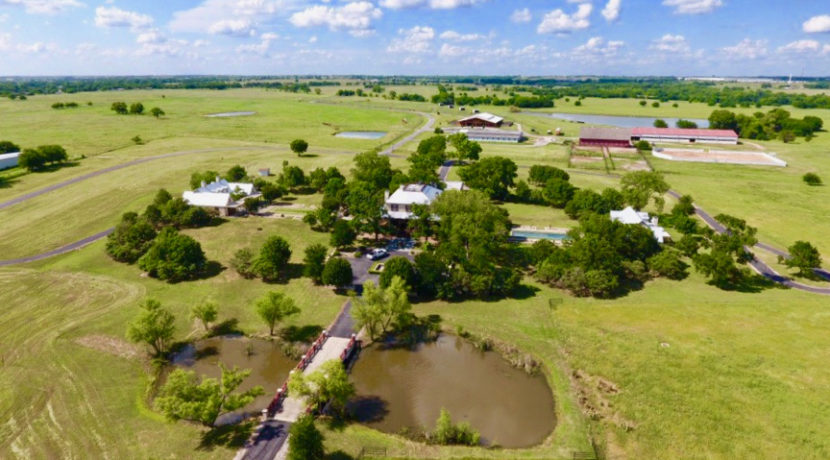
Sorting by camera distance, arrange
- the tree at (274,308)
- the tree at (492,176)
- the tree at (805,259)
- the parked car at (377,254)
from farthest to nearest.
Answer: the tree at (492,176)
the parked car at (377,254)
the tree at (805,259)
the tree at (274,308)

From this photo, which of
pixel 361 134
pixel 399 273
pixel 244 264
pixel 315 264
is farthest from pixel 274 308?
pixel 361 134

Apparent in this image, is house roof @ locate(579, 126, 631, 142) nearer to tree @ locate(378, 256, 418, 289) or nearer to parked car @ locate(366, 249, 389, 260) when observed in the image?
parked car @ locate(366, 249, 389, 260)

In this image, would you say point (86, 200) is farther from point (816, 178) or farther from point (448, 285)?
point (816, 178)

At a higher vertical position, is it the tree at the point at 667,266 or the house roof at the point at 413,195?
the house roof at the point at 413,195

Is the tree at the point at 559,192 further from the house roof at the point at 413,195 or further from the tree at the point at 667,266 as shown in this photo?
the tree at the point at 667,266

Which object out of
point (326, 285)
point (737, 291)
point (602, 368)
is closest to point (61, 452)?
point (326, 285)

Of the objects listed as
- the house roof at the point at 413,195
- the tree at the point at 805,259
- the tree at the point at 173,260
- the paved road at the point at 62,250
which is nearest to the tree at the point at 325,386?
the tree at the point at 173,260
